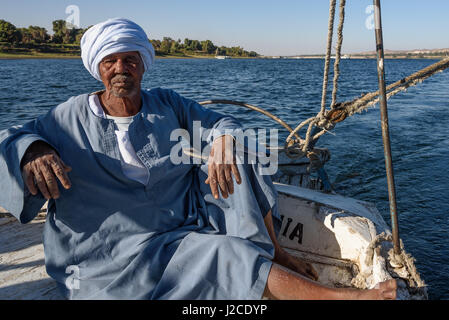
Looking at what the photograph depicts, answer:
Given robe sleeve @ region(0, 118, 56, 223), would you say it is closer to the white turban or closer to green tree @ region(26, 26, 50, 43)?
the white turban

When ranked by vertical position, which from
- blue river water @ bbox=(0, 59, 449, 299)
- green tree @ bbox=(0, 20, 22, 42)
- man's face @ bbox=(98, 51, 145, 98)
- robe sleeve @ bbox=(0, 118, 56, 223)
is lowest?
blue river water @ bbox=(0, 59, 449, 299)

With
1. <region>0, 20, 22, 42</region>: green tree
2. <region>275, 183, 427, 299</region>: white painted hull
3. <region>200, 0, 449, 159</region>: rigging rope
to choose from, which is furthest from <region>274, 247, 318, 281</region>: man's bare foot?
<region>0, 20, 22, 42</region>: green tree

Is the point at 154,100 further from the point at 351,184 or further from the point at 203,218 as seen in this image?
the point at 351,184

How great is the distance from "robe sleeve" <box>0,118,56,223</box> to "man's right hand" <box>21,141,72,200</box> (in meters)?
0.03

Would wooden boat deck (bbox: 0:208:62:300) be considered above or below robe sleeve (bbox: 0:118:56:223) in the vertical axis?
below

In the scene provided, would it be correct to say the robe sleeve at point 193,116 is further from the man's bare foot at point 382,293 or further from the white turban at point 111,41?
the man's bare foot at point 382,293

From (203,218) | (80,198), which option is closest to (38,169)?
(80,198)

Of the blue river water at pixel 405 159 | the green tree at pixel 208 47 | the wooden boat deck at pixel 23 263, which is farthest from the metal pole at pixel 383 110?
the green tree at pixel 208 47

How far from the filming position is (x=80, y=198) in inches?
62.4

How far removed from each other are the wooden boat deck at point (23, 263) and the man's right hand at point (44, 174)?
2.10ft

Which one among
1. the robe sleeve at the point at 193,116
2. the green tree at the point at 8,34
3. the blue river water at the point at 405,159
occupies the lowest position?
the blue river water at the point at 405,159

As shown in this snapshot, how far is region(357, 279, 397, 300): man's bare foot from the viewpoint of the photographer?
130 centimetres

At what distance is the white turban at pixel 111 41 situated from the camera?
1.67m

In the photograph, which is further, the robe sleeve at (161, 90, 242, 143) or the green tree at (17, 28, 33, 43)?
the green tree at (17, 28, 33, 43)
